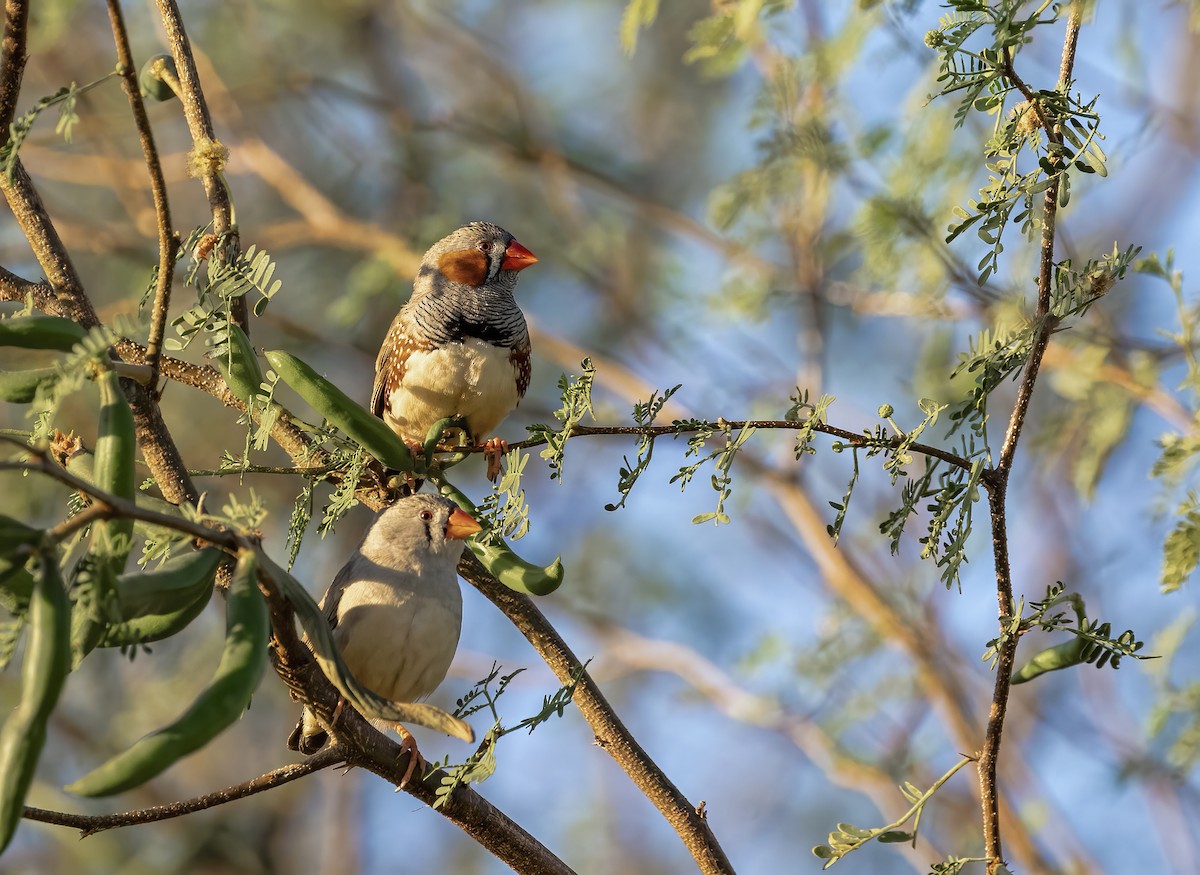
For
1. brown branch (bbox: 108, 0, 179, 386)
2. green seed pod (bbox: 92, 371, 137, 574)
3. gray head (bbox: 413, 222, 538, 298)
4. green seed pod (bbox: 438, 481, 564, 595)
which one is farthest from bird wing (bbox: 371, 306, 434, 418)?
green seed pod (bbox: 92, 371, 137, 574)

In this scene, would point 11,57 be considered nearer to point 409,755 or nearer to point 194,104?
point 194,104

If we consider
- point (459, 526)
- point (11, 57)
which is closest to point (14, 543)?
point (11, 57)

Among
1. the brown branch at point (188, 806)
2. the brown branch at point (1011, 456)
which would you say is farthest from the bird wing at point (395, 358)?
the brown branch at point (1011, 456)

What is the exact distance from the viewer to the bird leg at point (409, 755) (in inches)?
106

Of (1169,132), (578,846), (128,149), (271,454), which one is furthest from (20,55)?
(578,846)

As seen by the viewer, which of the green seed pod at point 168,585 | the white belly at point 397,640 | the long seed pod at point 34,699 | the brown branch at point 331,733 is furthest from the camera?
the white belly at point 397,640

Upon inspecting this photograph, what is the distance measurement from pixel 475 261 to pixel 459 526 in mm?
1833

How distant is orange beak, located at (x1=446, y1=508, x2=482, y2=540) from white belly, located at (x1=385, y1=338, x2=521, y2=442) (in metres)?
0.84

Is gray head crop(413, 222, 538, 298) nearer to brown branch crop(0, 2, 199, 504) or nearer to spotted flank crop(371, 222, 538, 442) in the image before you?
spotted flank crop(371, 222, 538, 442)

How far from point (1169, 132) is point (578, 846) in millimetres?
6356

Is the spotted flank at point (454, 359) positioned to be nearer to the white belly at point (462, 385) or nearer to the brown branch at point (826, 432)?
the white belly at point (462, 385)

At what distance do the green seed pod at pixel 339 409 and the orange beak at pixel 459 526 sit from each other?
0.83 metres

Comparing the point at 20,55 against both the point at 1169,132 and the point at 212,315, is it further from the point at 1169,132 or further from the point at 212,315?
the point at 1169,132

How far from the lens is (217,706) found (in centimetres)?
151
